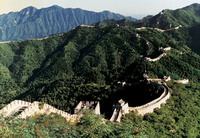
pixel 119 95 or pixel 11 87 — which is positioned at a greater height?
pixel 119 95

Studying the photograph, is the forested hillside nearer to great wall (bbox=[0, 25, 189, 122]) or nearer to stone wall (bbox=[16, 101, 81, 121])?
great wall (bbox=[0, 25, 189, 122])

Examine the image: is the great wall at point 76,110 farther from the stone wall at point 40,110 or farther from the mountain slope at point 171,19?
the mountain slope at point 171,19

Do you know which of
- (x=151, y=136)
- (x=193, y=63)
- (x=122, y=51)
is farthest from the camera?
(x=122, y=51)

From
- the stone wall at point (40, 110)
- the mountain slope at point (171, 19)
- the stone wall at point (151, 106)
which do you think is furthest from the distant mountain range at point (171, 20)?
the stone wall at point (40, 110)

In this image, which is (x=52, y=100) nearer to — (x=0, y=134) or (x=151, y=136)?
(x=151, y=136)

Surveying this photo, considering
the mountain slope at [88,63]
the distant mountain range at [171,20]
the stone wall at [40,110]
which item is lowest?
the mountain slope at [88,63]

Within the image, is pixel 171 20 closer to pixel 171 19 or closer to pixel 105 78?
pixel 171 19

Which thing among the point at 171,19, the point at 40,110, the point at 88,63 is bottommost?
the point at 88,63

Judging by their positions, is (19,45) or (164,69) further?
(19,45)

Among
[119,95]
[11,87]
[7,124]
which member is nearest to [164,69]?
[119,95]

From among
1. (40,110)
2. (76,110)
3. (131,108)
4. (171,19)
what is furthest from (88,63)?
(40,110)

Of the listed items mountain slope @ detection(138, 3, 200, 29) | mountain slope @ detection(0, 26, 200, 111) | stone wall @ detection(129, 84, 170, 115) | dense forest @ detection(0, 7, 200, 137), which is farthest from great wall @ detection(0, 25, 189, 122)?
mountain slope @ detection(138, 3, 200, 29)
